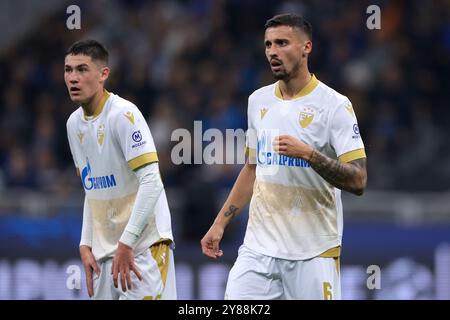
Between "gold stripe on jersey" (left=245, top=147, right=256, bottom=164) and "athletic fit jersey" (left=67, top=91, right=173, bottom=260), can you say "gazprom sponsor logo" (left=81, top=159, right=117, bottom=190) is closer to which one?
"athletic fit jersey" (left=67, top=91, right=173, bottom=260)

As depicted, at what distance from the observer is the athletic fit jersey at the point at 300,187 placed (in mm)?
7461

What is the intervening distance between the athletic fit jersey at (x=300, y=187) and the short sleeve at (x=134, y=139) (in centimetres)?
74

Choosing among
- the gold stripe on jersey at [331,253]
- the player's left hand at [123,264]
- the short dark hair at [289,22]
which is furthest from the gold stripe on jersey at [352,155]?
the player's left hand at [123,264]

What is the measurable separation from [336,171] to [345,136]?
0.30 metres

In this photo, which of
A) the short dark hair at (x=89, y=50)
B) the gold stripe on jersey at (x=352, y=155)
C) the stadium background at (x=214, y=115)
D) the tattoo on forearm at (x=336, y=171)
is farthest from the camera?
the stadium background at (x=214, y=115)

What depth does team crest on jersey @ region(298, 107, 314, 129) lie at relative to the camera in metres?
7.50

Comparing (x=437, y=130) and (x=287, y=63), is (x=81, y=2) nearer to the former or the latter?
(x=437, y=130)

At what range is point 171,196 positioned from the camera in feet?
43.7

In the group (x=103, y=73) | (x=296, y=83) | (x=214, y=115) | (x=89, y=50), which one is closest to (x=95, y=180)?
(x=103, y=73)

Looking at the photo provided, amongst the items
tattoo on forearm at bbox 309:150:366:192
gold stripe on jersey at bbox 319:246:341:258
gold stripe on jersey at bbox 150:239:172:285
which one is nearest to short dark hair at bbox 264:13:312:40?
tattoo on forearm at bbox 309:150:366:192

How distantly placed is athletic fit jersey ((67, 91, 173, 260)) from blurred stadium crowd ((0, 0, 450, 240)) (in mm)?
5012

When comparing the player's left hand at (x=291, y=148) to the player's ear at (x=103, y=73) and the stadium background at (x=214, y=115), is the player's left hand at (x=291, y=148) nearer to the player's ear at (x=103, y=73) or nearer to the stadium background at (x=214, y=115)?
the player's ear at (x=103, y=73)

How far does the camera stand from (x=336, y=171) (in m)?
7.12

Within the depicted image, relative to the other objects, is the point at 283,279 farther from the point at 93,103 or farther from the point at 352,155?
the point at 93,103
